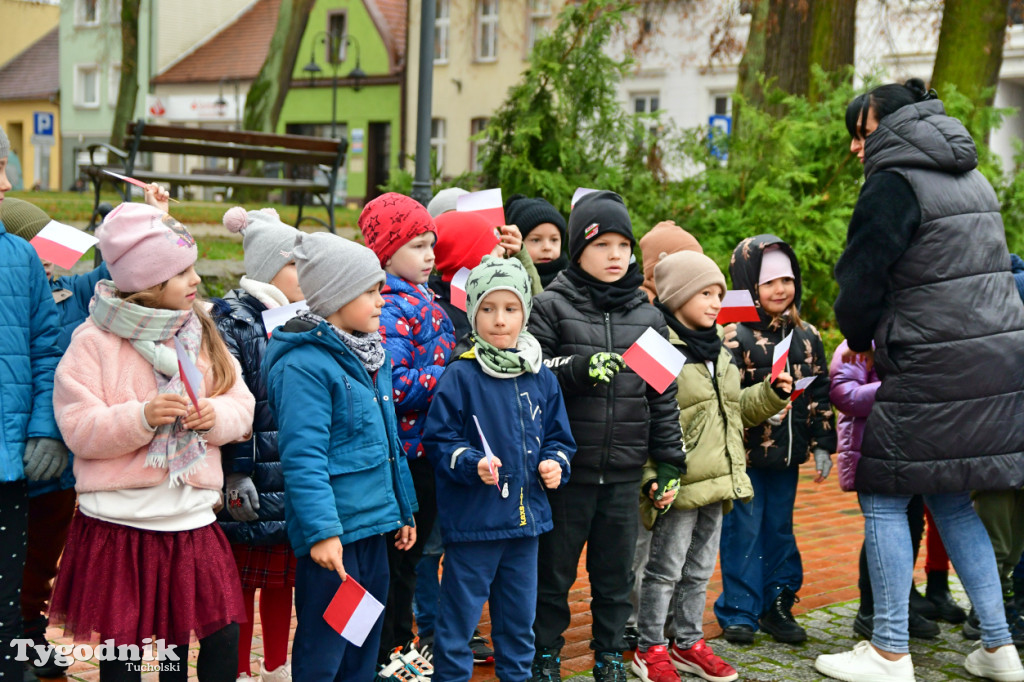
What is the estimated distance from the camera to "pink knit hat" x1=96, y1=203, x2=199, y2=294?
343 cm

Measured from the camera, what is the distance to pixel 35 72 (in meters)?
54.2

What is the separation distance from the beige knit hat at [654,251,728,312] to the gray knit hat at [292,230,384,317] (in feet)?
4.96

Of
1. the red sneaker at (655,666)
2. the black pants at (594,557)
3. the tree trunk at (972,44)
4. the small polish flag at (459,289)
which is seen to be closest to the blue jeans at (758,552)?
the red sneaker at (655,666)

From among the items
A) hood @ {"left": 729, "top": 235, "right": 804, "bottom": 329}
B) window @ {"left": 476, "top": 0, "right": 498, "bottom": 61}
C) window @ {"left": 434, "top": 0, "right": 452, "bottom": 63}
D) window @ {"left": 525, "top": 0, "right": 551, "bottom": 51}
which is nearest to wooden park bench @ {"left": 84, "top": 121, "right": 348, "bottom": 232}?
hood @ {"left": 729, "top": 235, "right": 804, "bottom": 329}

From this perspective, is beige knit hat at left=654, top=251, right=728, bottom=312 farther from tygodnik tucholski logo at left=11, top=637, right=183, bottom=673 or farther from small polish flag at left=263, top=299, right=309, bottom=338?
tygodnik tucholski logo at left=11, top=637, right=183, bottom=673

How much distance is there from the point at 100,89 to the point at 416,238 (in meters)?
50.1

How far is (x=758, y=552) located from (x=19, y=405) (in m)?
3.22

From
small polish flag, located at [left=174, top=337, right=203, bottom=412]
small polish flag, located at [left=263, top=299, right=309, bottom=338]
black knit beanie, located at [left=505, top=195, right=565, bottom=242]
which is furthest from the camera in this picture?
black knit beanie, located at [left=505, top=195, right=565, bottom=242]

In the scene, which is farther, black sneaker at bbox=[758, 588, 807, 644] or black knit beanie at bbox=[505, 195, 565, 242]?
black knit beanie at bbox=[505, 195, 565, 242]

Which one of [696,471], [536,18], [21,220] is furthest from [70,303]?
[536,18]

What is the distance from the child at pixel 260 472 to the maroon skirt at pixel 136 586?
390mm

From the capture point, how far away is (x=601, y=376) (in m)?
4.23

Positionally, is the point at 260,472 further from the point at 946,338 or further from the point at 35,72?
the point at 35,72

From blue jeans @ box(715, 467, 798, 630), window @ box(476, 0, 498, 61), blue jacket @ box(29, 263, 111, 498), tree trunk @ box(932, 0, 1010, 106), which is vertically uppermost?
window @ box(476, 0, 498, 61)
